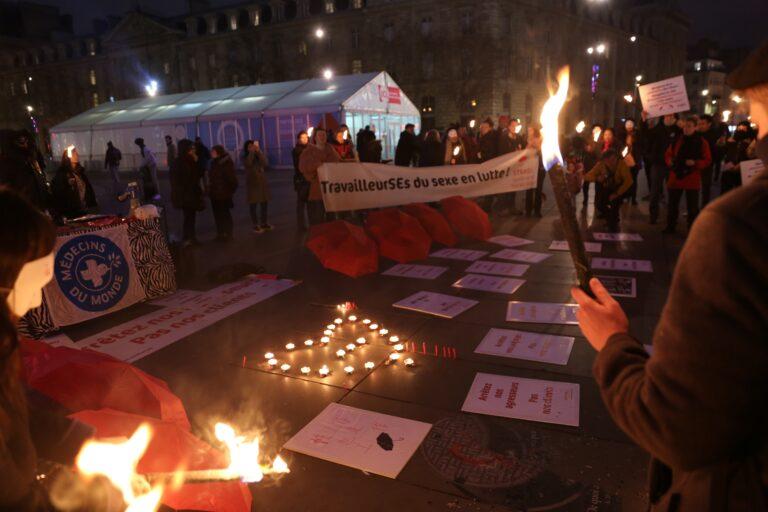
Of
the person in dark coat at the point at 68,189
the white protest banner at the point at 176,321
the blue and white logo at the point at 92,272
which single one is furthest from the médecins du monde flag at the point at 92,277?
the person in dark coat at the point at 68,189

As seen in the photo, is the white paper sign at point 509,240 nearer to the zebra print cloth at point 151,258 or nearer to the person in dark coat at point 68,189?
the zebra print cloth at point 151,258

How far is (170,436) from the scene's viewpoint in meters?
2.57

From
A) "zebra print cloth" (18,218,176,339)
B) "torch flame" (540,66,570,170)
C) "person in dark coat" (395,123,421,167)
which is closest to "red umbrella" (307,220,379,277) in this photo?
"zebra print cloth" (18,218,176,339)

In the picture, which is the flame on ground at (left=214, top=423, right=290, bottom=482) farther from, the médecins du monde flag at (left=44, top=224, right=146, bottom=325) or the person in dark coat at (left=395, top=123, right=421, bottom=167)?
the person in dark coat at (left=395, top=123, right=421, bottom=167)

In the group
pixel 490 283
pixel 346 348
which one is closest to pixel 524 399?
pixel 346 348

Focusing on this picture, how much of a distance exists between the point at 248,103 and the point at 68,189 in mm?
22482

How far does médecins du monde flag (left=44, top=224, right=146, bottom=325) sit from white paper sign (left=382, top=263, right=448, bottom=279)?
125 inches

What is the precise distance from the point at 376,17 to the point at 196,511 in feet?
169

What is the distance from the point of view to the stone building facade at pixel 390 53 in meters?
45.8

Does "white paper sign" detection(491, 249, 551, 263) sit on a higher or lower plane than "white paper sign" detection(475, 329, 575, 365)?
higher

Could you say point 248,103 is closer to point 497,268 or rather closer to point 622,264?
Result: point 497,268

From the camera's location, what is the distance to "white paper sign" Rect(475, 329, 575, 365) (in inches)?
169

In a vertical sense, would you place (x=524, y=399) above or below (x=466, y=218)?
below

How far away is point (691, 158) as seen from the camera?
8766mm
